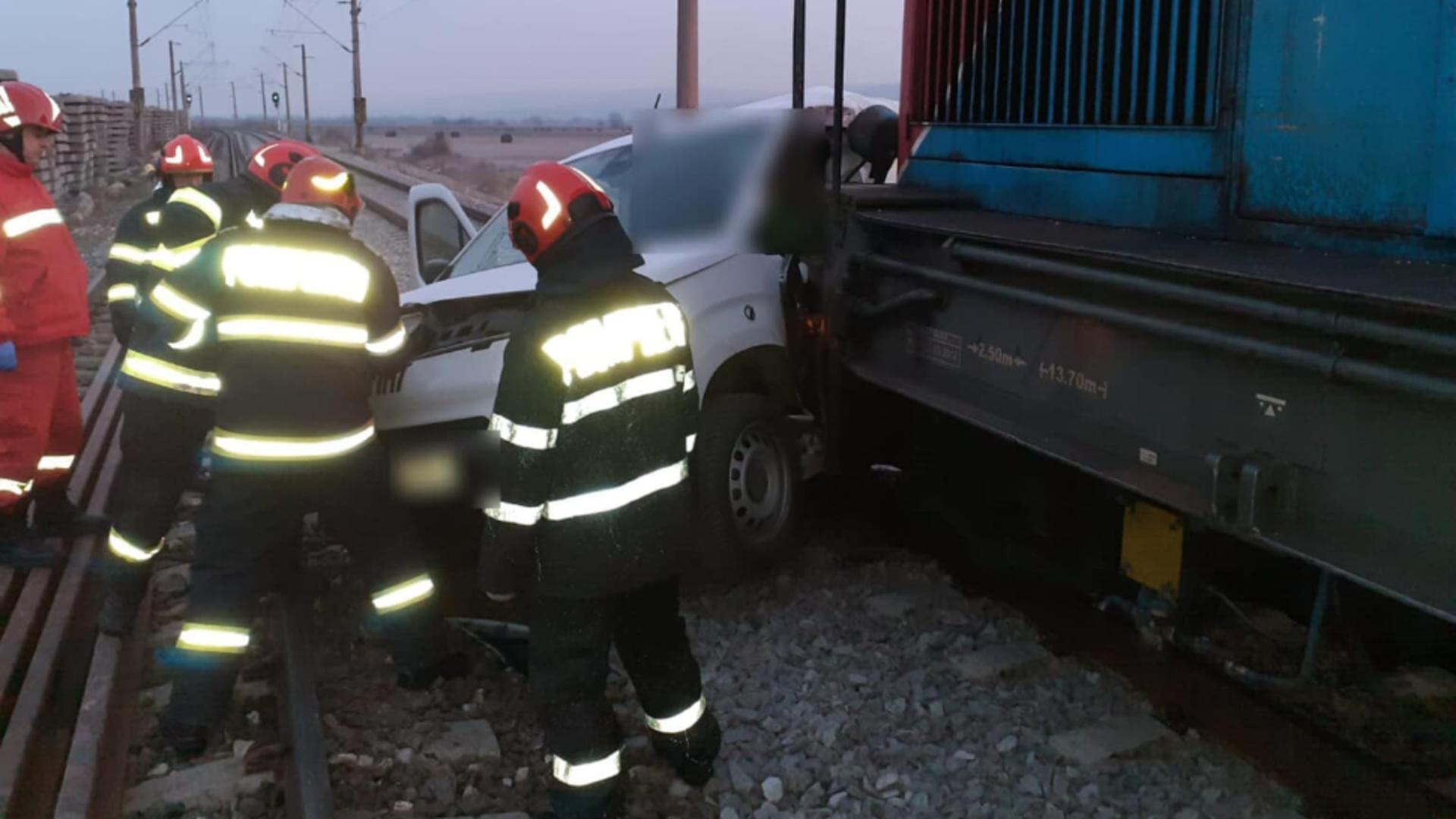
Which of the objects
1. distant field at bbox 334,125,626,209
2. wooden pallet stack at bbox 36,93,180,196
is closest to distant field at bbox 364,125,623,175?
distant field at bbox 334,125,626,209

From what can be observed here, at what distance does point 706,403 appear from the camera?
5449 mm

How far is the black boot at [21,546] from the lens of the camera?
19.2ft

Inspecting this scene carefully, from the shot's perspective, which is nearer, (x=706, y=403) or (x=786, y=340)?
(x=706, y=403)

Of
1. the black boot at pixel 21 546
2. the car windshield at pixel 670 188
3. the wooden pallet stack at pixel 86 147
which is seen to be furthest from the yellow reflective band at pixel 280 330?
the wooden pallet stack at pixel 86 147

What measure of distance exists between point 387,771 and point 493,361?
1.78 metres

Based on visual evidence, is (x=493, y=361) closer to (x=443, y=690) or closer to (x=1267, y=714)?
(x=443, y=690)

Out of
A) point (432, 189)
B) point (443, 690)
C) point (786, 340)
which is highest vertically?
point (432, 189)

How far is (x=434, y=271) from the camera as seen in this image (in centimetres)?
705

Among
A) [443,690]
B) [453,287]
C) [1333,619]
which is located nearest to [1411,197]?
[1333,619]

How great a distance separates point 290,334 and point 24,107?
239 centimetres

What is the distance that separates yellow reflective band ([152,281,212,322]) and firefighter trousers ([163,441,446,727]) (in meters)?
0.89

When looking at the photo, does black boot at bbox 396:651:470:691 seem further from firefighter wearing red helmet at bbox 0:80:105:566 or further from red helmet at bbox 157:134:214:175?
red helmet at bbox 157:134:214:175

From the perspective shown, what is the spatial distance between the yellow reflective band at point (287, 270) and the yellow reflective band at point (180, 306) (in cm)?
75

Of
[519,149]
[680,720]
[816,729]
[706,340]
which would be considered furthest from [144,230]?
[519,149]
